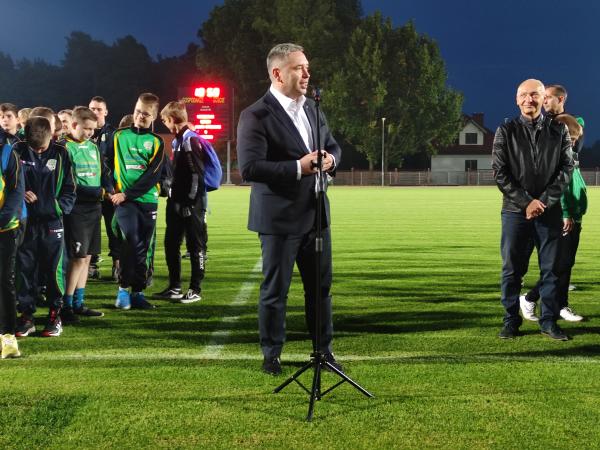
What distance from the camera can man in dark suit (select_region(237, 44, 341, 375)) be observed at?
5.09m

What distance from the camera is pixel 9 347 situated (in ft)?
19.1

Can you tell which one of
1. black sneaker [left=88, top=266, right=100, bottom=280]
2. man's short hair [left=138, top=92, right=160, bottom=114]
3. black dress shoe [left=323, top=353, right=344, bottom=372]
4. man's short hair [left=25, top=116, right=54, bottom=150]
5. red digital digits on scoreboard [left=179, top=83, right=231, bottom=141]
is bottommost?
black sneaker [left=88, top=266, right=100, bottom=280]

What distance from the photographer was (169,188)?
8352 millimetres

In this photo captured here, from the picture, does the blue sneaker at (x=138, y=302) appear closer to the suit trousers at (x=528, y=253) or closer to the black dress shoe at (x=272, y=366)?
the black dress shoe at (x=272, y=366)

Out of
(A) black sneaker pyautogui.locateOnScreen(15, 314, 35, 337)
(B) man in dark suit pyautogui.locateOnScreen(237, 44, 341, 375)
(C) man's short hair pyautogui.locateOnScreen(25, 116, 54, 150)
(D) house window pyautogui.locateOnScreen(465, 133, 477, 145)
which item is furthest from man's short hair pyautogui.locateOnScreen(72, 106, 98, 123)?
(D) house window pyautogui.locateOnScreen(465, 133, 477, 145)

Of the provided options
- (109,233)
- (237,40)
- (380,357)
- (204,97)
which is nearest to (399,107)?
(237,40)

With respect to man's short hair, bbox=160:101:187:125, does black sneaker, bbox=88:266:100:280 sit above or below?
below

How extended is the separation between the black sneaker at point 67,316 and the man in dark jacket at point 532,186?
371 centimetres

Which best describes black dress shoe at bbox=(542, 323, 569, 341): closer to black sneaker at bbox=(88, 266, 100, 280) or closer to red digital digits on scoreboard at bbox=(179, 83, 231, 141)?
black sneaker at bbox=(88, 266, 100, 280)

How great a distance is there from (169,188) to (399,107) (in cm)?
6124

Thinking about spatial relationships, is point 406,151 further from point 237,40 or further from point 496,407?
point 496,407

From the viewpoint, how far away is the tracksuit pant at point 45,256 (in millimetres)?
6527

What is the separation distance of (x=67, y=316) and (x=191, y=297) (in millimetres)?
1617

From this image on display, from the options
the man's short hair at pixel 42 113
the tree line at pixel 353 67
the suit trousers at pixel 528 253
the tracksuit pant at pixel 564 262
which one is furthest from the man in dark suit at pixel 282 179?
the tree line at pixel 353 67
